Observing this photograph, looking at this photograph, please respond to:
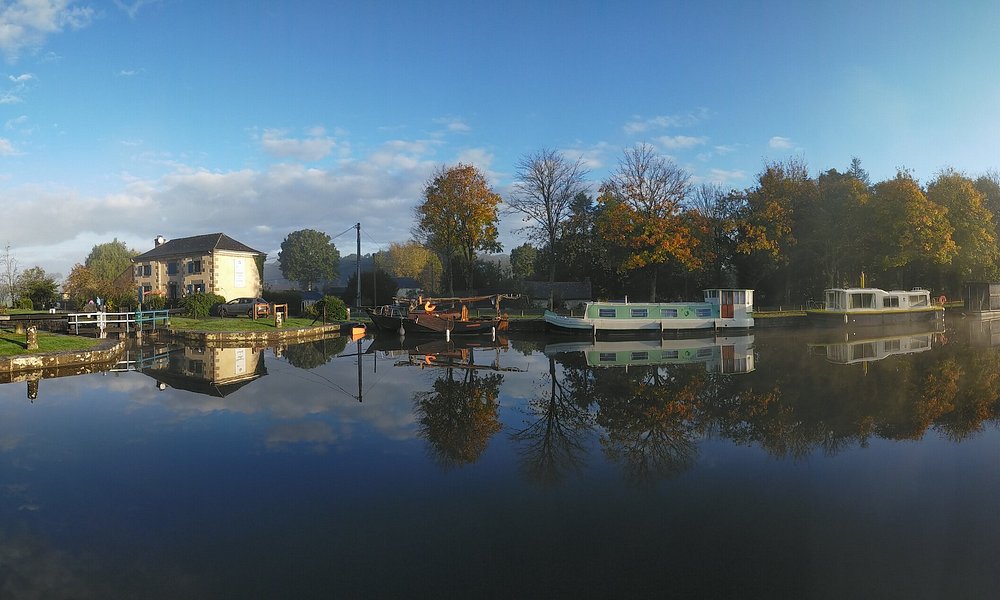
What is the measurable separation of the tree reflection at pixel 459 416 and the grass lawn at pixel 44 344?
14.4 metres

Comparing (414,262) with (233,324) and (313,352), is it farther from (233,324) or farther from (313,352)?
(313,352)

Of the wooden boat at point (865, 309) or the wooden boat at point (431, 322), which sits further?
the wooden boat at point (865, 309)

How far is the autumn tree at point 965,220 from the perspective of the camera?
4362 cm

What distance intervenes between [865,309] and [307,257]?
260 feet

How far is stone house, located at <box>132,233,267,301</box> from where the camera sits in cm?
4822

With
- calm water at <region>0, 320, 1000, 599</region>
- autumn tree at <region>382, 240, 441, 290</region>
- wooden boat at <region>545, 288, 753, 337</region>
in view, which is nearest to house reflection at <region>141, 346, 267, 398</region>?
calm water at <region>0, 320, 1000, 599</region>

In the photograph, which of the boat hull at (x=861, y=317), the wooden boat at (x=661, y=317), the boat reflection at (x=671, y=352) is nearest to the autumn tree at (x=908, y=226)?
the boat hull at (x=861, y=317)

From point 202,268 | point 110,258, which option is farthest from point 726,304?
point 110,258

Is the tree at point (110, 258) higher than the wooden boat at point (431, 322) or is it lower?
higher

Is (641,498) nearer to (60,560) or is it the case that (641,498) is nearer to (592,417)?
(592,417)

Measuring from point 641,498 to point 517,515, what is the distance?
1675 millimetres

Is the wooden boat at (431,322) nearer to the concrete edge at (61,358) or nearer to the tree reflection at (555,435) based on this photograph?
the concrete edge at (61,358)

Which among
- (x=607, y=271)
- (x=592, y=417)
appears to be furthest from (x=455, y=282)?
(x=592, y=417)

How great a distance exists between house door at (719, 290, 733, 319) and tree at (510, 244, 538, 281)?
50.2 metres
